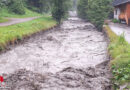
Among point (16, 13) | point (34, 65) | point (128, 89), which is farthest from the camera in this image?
point (16, 13)

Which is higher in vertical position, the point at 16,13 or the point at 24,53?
the point at 16,13

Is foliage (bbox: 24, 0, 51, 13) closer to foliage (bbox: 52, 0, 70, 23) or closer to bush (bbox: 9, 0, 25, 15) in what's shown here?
bush (bbox: 9, 0, 25, 15)

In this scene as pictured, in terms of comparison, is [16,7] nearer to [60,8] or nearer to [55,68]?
[60,8]

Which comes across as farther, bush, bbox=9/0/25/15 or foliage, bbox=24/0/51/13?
foliage, bbox=24/0/51/13

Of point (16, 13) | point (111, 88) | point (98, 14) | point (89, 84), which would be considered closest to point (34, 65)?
point (89, 84)

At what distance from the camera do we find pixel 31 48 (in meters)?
15.4

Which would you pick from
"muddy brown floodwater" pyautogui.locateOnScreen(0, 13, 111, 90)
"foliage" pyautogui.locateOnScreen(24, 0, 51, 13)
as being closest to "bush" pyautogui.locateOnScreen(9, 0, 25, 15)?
"foliage" pyautogui.locateOnScreen(24, 0, 51, 13)

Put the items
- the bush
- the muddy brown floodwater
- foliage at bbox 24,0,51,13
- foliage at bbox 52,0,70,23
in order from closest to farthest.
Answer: the muddy brown floodwater → foliage at bbox 52,0,70,23 → the bush → foliage at bbox 24,0,51,13

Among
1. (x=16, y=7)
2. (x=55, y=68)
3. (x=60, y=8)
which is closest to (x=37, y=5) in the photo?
(x=16, y=7)

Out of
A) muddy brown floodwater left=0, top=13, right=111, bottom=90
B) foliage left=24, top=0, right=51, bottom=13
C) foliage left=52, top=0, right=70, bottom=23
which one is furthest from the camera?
foliage left=24, top=0, right=51, bottom=13

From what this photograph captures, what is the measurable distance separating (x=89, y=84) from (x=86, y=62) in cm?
357

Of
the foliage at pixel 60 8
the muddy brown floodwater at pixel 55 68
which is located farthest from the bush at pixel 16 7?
the muddy brown floodwater at pixel 55 68

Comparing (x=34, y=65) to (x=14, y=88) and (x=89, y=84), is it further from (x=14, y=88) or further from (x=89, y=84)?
(x=89, y=84)

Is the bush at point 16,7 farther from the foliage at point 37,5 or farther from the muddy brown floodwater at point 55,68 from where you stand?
the muddy brown floodwater at point 55,68
